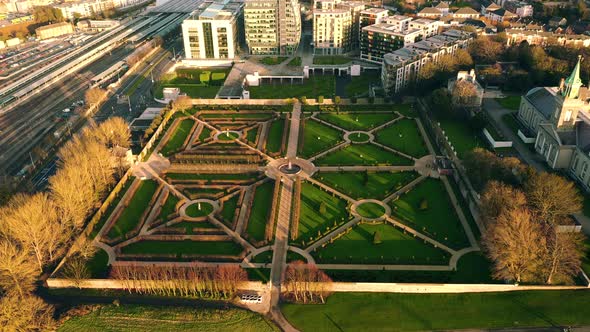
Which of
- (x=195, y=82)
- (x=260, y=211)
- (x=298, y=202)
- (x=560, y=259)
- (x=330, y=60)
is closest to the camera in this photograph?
(x=560, y=259)

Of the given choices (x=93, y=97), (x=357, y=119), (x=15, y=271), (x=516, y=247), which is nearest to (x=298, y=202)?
(x=516, y=247)

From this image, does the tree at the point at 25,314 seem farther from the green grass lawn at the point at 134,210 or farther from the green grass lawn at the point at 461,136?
the green grass lawn at the point at 461,136

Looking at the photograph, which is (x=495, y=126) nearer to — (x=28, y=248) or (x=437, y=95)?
(x=437, y=95)

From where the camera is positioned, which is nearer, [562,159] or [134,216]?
[134,216]

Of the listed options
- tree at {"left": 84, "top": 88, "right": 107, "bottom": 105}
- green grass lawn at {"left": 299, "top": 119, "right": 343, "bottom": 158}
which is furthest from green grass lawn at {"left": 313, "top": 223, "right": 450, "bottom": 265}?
tree at {"left": 84, "top": 88, "right": 107, "bottom": 105}

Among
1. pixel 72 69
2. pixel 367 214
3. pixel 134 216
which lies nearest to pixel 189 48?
pixel 72 69

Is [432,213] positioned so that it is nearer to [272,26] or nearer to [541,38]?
[541,38]

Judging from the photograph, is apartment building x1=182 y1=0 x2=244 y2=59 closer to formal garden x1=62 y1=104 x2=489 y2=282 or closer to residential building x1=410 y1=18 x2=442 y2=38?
formal garden x1=62 y1=104 x2=489 y2=282
